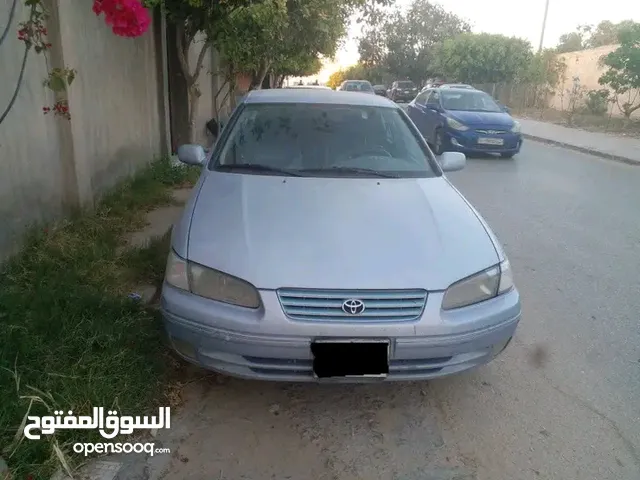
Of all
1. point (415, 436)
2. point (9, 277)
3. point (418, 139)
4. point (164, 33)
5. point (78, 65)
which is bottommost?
point (415, 436)

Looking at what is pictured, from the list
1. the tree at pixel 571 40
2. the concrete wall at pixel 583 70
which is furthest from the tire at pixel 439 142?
the tree at pixel 571 40

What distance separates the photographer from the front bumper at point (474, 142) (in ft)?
37.4

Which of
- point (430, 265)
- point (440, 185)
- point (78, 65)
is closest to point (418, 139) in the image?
point (440, 185)

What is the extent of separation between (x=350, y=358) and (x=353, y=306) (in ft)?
0.78

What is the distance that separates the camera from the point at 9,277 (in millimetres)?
3787

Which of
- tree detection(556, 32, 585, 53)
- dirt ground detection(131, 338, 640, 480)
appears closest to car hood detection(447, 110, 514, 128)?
dirt ground detection(131, 338, 640, 480)

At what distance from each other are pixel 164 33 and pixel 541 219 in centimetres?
639

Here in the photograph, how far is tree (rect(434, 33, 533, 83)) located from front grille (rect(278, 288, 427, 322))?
28.2 m

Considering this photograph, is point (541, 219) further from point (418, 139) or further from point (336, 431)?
point (336, 431)

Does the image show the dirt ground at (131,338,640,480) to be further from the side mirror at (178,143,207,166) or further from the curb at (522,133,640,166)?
the curb at (522,133,640,166)

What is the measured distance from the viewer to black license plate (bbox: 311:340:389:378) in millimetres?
2479

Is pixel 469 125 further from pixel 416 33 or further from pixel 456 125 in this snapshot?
pixel 416 33

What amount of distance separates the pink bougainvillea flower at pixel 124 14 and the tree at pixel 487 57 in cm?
2796

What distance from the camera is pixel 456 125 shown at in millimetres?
11492
